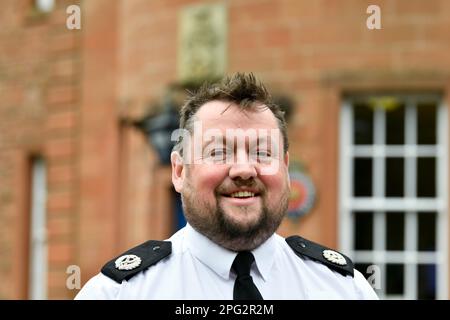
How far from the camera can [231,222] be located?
8.46ft

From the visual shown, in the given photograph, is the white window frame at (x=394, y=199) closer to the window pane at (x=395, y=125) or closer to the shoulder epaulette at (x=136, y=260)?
the window pane at (x=395, y=125)

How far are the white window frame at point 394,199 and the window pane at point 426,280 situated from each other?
39mm

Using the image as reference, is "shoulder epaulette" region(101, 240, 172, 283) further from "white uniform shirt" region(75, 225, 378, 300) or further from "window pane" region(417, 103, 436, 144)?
"window pane" region(417, 103, 436, 144)

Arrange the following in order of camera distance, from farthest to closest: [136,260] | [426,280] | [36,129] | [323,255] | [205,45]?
[36,129]
[205,45]
[426,280]
[323,255]
[136,260]

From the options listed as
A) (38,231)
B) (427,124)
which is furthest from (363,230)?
(38,231)

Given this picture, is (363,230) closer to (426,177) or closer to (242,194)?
(426,177)

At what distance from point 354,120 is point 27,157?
4.41 metres

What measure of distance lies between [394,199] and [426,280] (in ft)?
2.48

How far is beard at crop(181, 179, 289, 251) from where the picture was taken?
259 cm

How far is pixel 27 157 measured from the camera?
12031 mm

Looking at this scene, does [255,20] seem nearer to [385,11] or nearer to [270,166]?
[385,11]

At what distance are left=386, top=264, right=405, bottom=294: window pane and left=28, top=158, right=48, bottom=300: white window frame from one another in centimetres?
420

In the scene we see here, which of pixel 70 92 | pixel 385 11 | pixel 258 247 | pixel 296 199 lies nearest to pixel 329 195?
pixel 296 199

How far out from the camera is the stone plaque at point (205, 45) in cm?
Answer: 958
